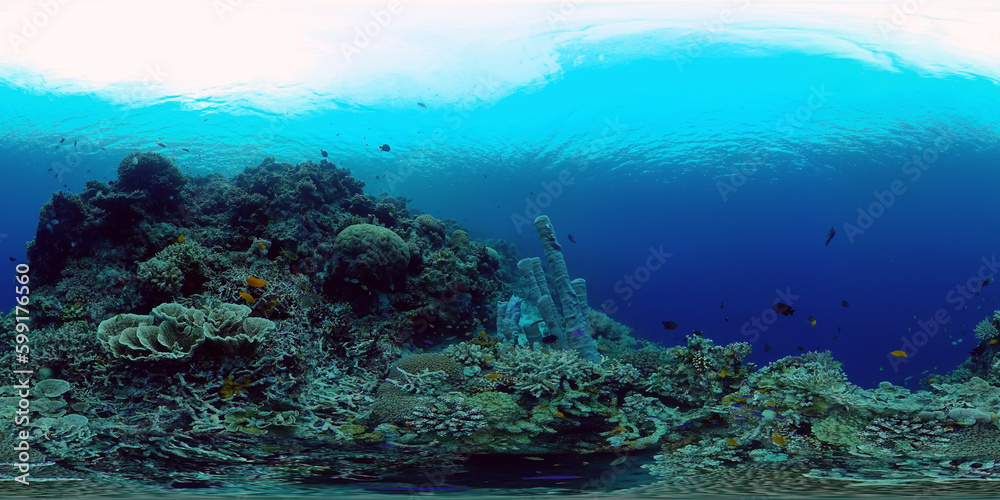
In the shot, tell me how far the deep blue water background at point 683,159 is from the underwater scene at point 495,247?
26cm

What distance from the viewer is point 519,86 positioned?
30.7m

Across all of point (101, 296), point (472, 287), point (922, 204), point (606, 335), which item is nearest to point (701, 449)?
point (472, 287)

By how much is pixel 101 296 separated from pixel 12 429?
4.20m

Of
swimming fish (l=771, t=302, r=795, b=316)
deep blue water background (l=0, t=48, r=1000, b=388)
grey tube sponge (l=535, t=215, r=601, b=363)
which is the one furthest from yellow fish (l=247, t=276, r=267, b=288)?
deep blue water background (l=0, t=48, r=1000, b=388)

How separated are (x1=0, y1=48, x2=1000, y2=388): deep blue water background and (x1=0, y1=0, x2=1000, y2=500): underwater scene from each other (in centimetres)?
26

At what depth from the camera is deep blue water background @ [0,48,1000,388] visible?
87.1 feet

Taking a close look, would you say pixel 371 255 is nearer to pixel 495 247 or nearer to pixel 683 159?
pixel 495 247

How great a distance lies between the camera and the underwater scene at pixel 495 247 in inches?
166

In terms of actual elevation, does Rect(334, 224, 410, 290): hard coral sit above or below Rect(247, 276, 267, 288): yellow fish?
above

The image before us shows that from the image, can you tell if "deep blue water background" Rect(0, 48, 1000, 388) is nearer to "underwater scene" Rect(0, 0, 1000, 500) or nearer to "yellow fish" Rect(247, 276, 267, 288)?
"underwater scene" Rect(0, 0, 1000, 500)

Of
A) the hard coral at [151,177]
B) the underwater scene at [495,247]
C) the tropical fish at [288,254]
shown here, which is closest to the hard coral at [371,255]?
the underwater scene at [495,247]

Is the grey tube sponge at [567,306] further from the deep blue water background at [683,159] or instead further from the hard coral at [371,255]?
the deep blue water background at [683,159]

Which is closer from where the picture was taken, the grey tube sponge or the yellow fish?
the yellow fish

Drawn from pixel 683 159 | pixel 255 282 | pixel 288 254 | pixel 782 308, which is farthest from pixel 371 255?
pixel 683 159
